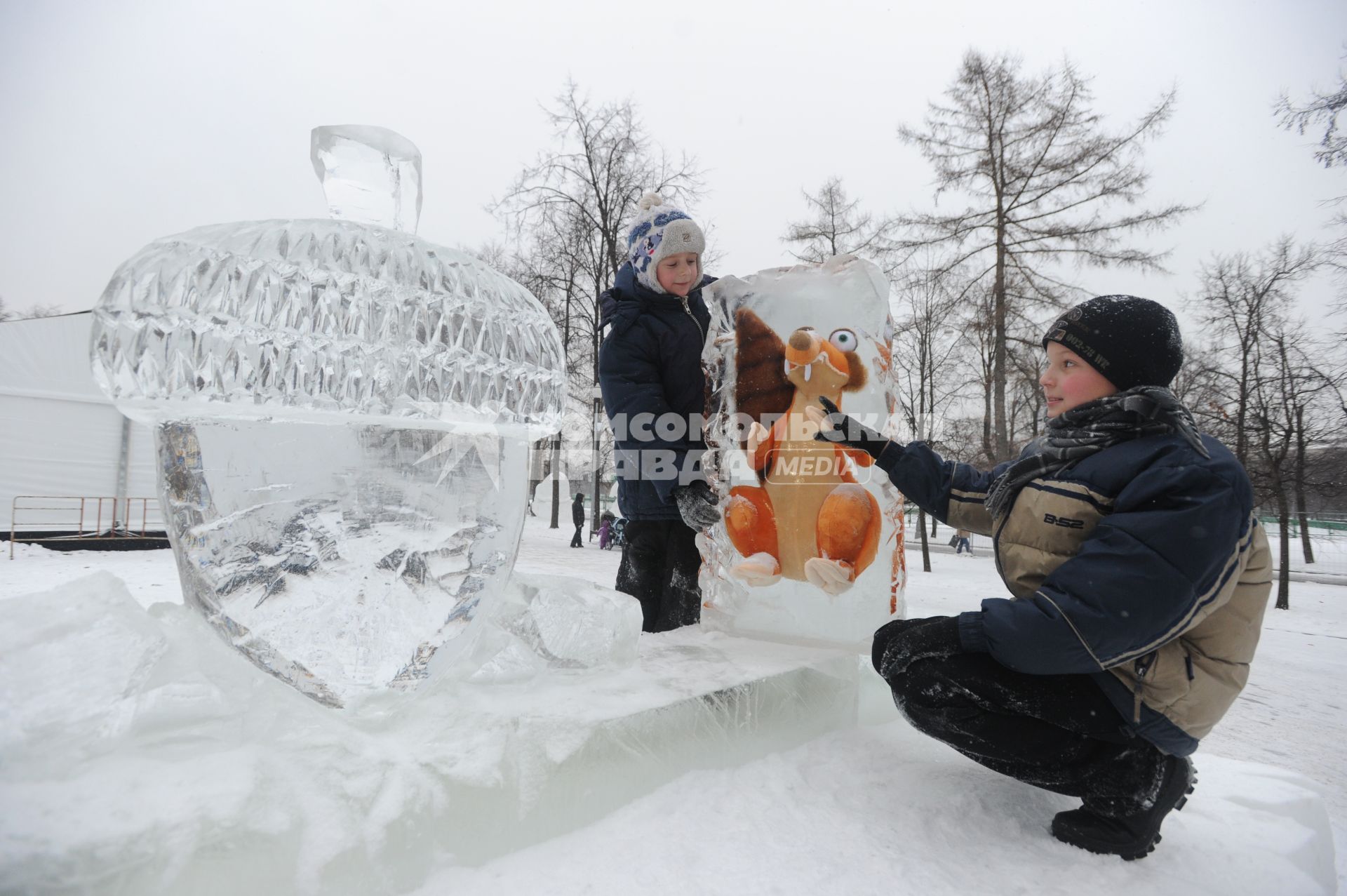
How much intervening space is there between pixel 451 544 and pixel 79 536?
1035 centimetres

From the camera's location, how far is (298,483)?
4.27ft

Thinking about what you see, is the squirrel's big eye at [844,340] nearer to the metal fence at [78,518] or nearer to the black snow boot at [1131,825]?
the black snow boot at [1131,825]

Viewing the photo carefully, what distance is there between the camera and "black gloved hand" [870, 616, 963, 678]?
149cm

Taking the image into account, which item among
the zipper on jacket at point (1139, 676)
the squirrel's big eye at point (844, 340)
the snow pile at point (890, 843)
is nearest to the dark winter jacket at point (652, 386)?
the squirrel's big eye at point (844, 340)

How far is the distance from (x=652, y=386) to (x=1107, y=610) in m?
1.58

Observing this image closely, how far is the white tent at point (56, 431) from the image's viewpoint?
31.2 ft

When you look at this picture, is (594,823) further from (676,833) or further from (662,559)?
(662,559)

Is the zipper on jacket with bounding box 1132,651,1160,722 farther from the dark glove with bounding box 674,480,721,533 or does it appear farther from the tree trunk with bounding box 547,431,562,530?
the tree trunk with bounding box 547,431,562,530

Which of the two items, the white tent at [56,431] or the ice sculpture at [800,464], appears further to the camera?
the white tent at [56,431]

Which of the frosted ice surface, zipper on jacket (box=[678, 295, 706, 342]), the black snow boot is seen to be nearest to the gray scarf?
the black snow boot

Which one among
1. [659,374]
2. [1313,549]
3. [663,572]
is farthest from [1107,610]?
[1313,549]

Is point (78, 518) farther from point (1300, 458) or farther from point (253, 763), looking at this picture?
point (1300, 458)

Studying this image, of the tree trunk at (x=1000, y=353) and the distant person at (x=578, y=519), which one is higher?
the tree trunk at (x=1000, y=353)

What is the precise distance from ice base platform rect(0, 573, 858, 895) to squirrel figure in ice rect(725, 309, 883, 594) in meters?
0.63
